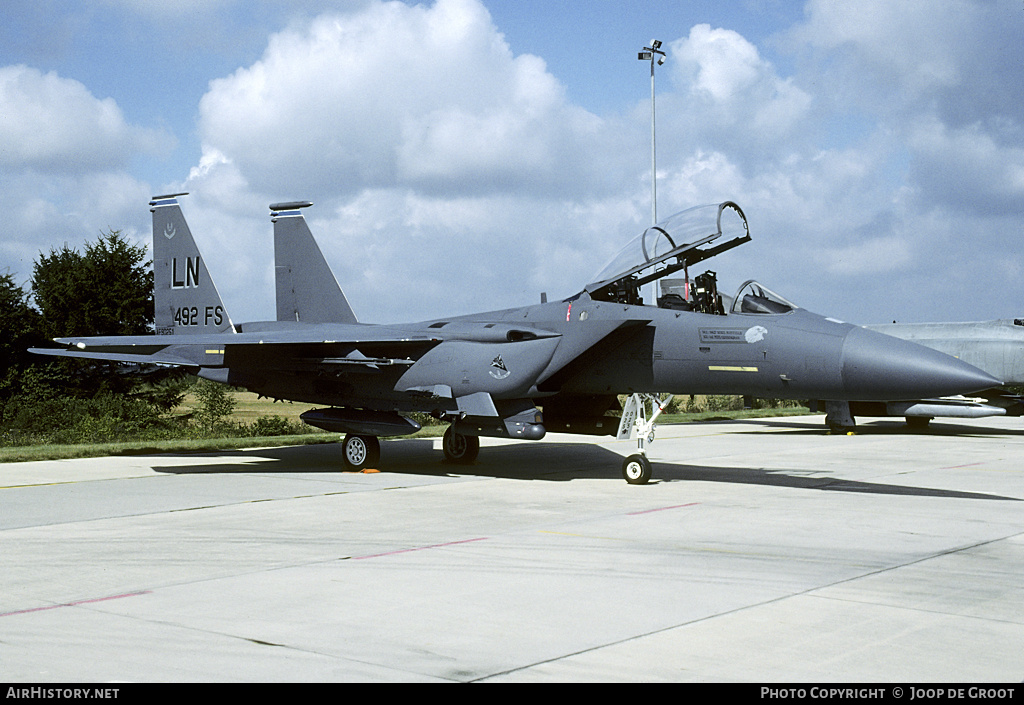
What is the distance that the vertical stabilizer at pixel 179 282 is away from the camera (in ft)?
50.3

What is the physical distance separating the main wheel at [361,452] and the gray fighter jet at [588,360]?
2cm

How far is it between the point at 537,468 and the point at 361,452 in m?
2.61

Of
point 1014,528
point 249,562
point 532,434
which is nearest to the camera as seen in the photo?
point 249,562

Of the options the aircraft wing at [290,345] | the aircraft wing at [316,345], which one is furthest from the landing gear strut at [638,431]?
the aircraft wing at [290,345]

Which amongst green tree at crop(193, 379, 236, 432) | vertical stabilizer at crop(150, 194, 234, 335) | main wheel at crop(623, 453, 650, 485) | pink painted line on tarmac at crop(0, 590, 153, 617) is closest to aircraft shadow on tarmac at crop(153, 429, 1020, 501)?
main wheel at crop(623, 453, 650, 485)

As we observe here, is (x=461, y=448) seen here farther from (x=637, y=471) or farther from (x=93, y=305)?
(x=93, y=305)

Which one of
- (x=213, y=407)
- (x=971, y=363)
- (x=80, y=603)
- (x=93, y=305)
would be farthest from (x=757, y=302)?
(x=93, y=305)

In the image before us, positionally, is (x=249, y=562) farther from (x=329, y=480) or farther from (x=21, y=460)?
(x=21, y=460)

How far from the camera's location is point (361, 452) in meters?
13.2

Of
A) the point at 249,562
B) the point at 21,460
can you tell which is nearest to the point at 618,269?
the point at 249,562

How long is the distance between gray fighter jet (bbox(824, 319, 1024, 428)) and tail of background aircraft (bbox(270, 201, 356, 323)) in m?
12.0

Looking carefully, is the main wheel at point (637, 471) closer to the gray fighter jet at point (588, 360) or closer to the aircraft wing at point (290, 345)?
the gray fighter jet at point (588, 360)

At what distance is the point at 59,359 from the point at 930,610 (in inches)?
976

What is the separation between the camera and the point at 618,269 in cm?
1176
